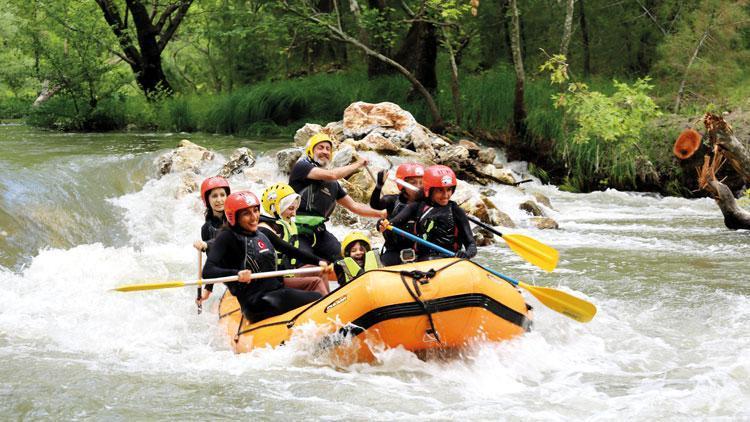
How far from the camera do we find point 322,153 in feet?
21.2

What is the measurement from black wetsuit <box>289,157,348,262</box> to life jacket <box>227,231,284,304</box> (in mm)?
791

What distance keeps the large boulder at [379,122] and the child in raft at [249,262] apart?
7.70m

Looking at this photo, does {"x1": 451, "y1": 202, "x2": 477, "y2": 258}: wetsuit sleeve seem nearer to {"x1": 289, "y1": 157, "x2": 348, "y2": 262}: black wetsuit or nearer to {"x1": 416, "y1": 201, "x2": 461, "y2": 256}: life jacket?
{"x1": 416, "y1": 201, "x2": 461, "y2": 256}: life jacket

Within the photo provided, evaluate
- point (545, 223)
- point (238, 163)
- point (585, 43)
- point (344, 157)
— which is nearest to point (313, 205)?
point (344, 157)

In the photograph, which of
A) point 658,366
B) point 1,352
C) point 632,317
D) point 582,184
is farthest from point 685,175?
point 1,352

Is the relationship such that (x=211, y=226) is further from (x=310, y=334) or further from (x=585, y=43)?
(x=585, y=43)

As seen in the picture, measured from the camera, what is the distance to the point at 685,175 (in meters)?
12.8

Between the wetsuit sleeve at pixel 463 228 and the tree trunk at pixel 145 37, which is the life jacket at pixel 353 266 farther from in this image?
the tree trunk at pixel 145 37

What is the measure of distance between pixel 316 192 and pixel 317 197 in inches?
1.7

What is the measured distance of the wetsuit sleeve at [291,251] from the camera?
5.61m

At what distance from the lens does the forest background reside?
530 inches

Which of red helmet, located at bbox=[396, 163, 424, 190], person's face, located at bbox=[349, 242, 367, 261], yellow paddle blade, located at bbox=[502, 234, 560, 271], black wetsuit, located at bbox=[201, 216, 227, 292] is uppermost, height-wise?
red helmet, located at bbox=[396, 163, 424, 190]

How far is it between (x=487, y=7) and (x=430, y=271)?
48.8 feet

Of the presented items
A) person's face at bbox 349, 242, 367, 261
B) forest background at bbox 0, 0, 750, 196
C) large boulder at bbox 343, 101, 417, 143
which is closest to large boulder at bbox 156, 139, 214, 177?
large boulder at bbox 343, 101, 417, 143
